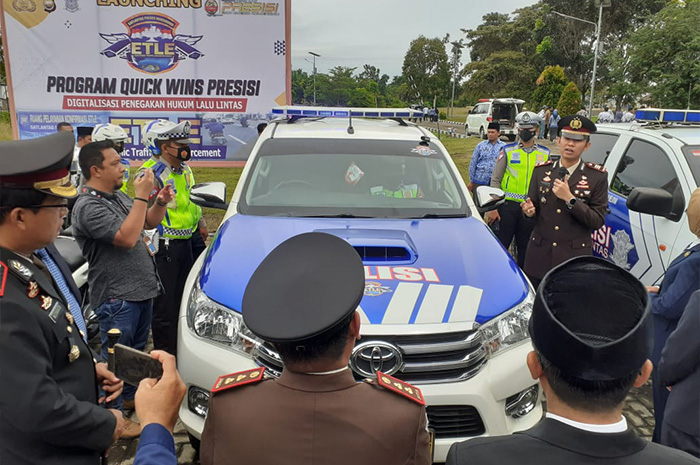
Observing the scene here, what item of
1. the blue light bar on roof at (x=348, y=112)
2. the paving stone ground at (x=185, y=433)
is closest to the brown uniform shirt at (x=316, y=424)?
the paving stone ground at (x=185, y=433)

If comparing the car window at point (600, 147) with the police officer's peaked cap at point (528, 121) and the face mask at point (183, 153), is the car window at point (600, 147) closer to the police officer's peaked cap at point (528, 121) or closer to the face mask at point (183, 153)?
the police officer's peaked cap at point (528, 121)

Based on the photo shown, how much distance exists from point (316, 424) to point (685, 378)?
1665 mm

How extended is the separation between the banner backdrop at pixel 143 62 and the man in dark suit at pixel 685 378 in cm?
1076

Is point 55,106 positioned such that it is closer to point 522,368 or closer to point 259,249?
point 259,249

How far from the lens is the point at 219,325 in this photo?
2.51 m

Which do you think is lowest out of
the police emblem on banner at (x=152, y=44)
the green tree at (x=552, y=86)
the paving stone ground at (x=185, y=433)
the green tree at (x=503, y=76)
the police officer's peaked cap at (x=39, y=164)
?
the paving stone ground at (x=185, y=433)

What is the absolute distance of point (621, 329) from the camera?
3.59ft

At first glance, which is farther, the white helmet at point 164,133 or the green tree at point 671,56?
the green tree at point 671,56

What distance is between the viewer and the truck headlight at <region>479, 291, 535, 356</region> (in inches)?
97.6

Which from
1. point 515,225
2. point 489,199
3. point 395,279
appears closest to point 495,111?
point 515,225

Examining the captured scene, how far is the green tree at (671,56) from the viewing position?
11.0m

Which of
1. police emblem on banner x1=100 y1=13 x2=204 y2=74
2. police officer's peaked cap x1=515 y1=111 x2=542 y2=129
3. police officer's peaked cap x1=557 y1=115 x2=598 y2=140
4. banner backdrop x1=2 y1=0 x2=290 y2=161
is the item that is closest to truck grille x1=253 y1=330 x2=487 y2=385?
police officer's peaked cap x1=557 y1=115 x2=598 y2=140

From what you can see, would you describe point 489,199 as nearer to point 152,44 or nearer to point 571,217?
point 571,217

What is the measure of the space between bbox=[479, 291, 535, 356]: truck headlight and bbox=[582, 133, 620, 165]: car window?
3.07 metres
